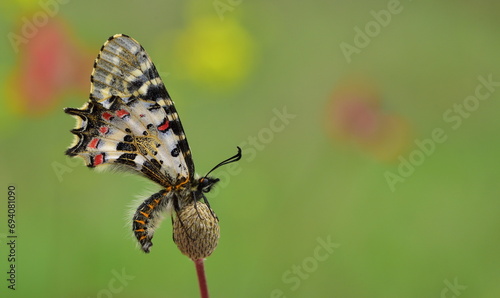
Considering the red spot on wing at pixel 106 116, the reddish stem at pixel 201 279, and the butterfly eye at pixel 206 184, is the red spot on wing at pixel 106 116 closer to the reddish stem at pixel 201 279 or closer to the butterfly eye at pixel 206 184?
the butterfly eye at pixel 206 184

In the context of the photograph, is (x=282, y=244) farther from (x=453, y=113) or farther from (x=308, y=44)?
(x=308, y=44)

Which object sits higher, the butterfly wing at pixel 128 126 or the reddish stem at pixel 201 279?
the butterfly wing at pixel 128 126

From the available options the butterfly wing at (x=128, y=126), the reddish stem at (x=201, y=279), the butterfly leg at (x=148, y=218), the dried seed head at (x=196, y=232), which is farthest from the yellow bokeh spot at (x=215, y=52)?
the reddish stem at (x=201, y=279)

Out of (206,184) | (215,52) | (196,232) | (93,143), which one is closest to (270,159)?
(215,52)

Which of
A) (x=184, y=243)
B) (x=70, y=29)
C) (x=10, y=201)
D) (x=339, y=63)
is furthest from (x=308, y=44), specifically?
(x=184, y=243)

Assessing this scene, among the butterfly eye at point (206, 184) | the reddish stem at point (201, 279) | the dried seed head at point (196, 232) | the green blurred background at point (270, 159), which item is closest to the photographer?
the reddish stem at point (201, 279)
